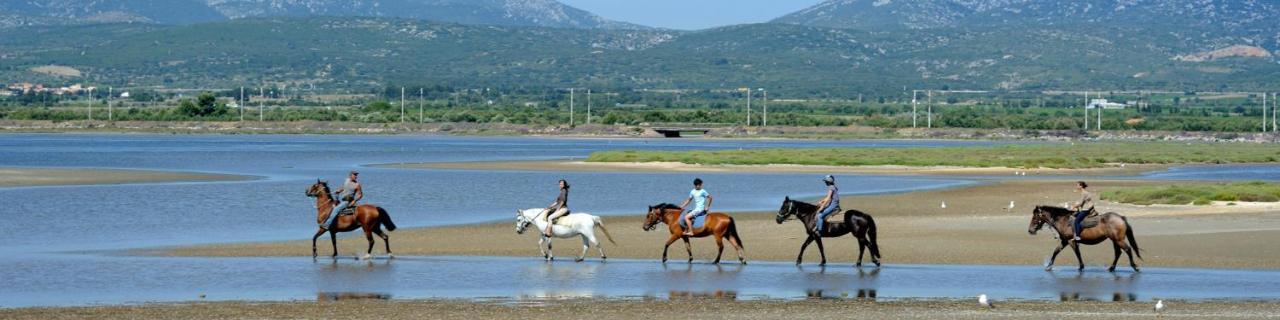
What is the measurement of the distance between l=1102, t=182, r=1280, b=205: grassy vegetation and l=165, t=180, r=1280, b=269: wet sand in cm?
70

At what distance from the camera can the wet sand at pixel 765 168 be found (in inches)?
2505

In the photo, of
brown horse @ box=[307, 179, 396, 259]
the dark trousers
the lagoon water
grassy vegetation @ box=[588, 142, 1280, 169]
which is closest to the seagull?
the lagoon water

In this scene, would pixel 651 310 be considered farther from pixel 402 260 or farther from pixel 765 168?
pixel 765 168

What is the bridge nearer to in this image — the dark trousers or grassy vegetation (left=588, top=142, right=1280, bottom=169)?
grassy vegetation (left=588, top=142, right=1280, bottom=169)

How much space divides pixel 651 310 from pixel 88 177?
39467 mm

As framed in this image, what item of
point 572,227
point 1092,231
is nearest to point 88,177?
point 572,227

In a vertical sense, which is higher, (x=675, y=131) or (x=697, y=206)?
(x=675, y=131)

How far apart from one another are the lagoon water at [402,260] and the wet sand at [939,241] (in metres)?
1.39

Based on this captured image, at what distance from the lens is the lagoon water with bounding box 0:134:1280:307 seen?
2342 centimetres

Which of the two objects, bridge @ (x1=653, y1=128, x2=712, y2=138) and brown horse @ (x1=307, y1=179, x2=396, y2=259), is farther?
bridge @ (x1=653, y1=128, x2=712, y2=138)

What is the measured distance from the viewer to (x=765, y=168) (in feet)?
222

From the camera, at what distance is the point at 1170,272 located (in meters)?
26.3

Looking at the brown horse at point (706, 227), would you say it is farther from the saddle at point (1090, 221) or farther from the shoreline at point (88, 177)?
the shoreline at point (88, 177)

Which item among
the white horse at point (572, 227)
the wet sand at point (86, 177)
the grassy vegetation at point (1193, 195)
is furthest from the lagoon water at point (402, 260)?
the grassy vegetation at point (1193, 195)
